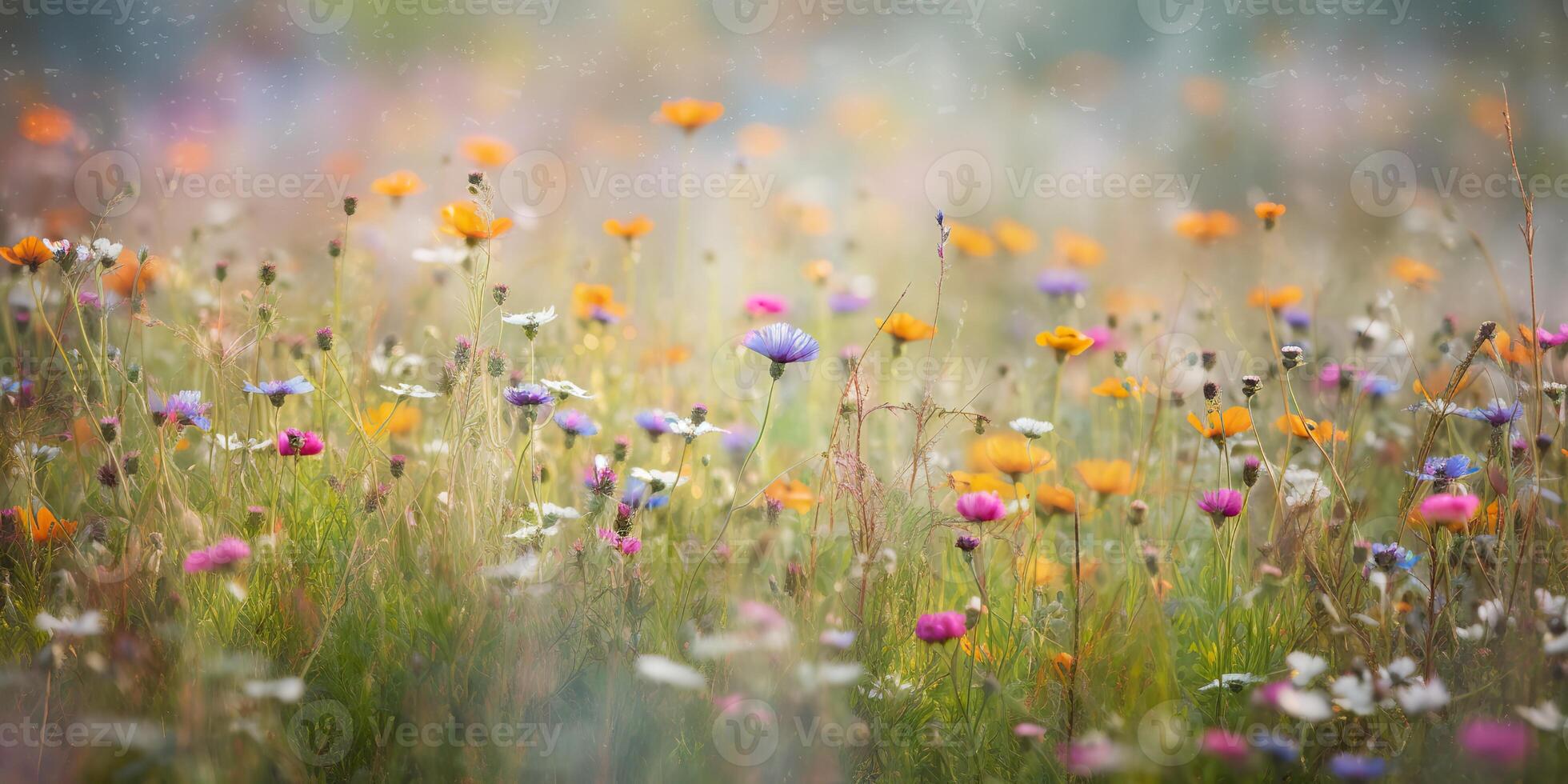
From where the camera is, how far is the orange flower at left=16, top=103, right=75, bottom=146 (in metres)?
2.72

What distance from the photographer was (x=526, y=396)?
1.44 meters

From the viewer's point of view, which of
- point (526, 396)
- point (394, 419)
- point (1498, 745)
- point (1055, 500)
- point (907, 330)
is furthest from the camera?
point (394, 419)

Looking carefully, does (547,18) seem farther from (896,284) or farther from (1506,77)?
(1506,77)

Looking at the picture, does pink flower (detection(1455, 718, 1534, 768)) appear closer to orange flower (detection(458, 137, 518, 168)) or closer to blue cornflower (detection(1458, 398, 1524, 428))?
blue cornflower (detection(1458, 398, 1524, 428))

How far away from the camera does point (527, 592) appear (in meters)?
1.25

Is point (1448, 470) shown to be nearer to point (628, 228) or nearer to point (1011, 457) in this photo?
point (1011, 457)

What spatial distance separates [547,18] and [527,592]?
4076 millimetres

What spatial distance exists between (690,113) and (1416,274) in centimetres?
212

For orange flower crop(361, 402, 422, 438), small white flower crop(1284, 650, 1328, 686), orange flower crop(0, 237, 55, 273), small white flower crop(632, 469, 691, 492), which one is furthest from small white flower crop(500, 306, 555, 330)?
small white flower crop(1284, 650, 1328, 686)

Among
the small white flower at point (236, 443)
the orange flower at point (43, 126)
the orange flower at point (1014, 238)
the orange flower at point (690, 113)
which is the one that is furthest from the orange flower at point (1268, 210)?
the orange flower at point (43, 126)

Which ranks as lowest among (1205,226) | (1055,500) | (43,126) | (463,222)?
(1055,500)

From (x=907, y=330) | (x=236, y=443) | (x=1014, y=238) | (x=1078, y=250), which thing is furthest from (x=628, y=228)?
(x=1078, y=250)

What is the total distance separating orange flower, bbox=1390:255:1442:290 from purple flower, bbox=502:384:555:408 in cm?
226

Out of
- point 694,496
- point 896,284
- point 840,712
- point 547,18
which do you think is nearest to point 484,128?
point 547,18
